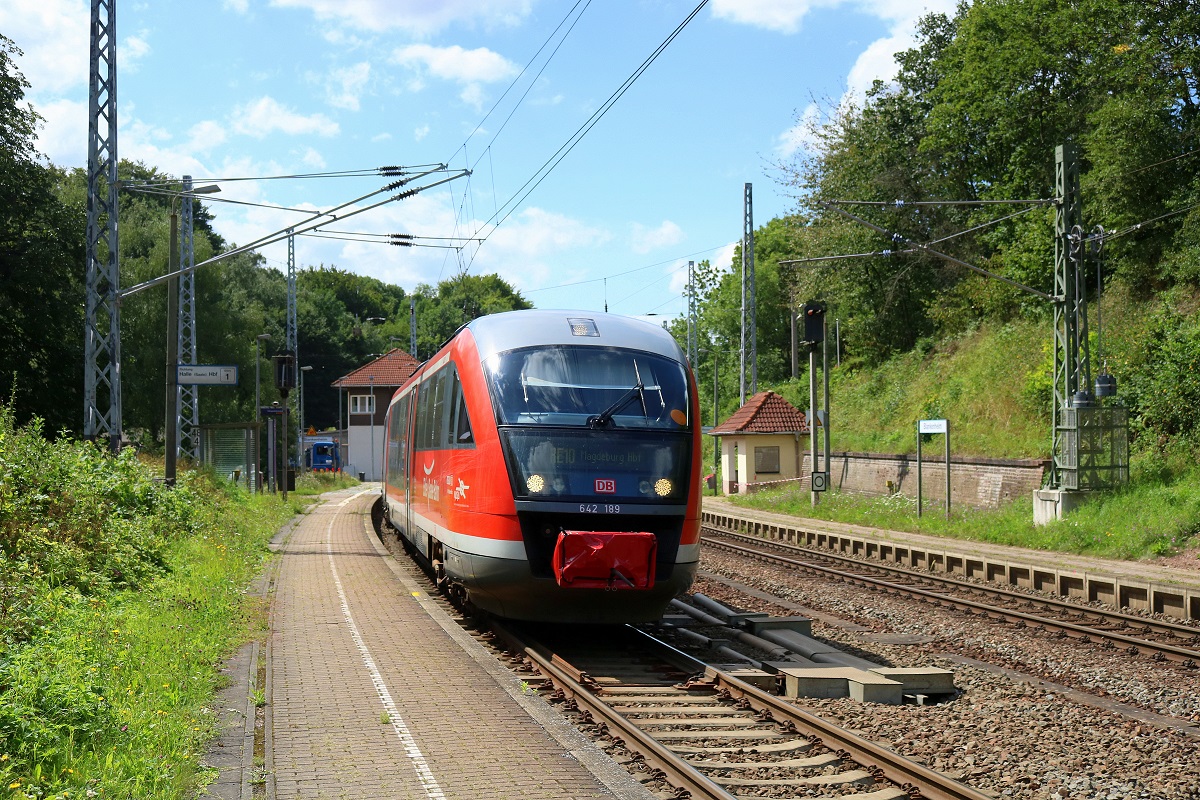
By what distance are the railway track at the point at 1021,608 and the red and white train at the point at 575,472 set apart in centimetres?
517

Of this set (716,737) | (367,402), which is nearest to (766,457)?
(716,737)

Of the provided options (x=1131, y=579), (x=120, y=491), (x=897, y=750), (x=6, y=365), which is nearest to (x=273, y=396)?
(x=6, y=365)

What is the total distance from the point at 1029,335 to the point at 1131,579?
799 inches

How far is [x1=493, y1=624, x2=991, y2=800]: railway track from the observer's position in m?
6.58

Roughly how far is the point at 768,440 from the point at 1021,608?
23.7 meters

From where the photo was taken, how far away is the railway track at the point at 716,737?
6578mm

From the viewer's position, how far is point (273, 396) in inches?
2564

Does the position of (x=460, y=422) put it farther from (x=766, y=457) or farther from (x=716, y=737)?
(x=766, y=457)

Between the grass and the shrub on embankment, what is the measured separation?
14.3 meters

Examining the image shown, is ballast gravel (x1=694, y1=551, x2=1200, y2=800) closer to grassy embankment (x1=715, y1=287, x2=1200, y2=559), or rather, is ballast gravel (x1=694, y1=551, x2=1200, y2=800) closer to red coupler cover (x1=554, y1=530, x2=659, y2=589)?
red coupler cover (x1=554, y1=530, x2=659, y2=589)

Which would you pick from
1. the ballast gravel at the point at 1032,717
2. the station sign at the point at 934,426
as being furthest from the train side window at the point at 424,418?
the station sign at the point at 934,426

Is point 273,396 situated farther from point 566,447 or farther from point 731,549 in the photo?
point 566,447

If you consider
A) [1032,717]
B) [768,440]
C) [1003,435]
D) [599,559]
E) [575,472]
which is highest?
[1003,435]

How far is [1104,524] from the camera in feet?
67.5
